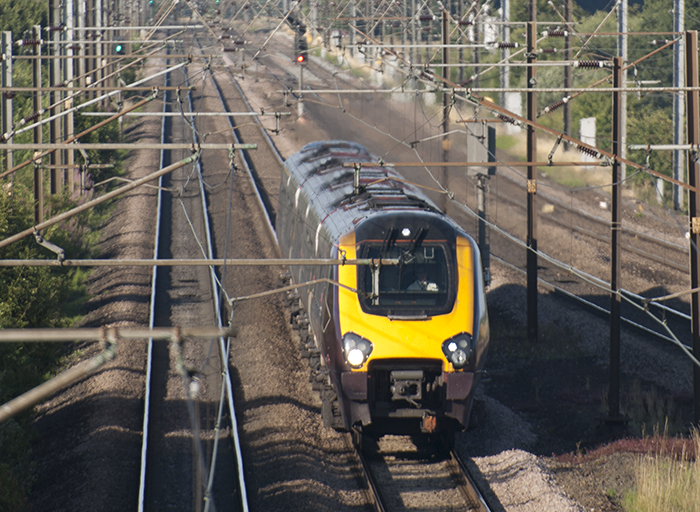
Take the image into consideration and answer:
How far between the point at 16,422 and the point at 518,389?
32.6 feet

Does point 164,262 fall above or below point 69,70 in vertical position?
below

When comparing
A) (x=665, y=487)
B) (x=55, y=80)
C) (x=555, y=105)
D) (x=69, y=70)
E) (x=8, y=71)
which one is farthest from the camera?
(x=69, y=70)

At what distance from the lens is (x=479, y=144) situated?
20.3 m

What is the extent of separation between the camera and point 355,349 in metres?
12.7

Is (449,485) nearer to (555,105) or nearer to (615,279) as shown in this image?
(615,279)

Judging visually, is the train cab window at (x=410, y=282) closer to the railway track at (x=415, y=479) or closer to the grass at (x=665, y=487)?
the railway track at (x=415, y=479)

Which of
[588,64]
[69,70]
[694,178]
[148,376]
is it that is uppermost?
[69,70]

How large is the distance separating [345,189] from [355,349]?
4592 millimetres

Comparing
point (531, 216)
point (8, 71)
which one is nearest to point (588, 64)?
point (531, 216)

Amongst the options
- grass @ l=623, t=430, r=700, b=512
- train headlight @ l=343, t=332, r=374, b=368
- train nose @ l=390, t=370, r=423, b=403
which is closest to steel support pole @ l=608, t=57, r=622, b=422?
grass @ l=623, t=430, r=700, b=512

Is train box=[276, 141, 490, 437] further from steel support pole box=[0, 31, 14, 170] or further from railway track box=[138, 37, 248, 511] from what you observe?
steel support pole box=[0, 31, 14, 170]

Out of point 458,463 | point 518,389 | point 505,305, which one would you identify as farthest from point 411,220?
point 505,305

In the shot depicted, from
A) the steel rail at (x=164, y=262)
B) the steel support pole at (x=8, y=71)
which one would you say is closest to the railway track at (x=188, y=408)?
the steel rail at (x=164, y=262)

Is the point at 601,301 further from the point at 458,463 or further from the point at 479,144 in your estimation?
the point at 458,463
